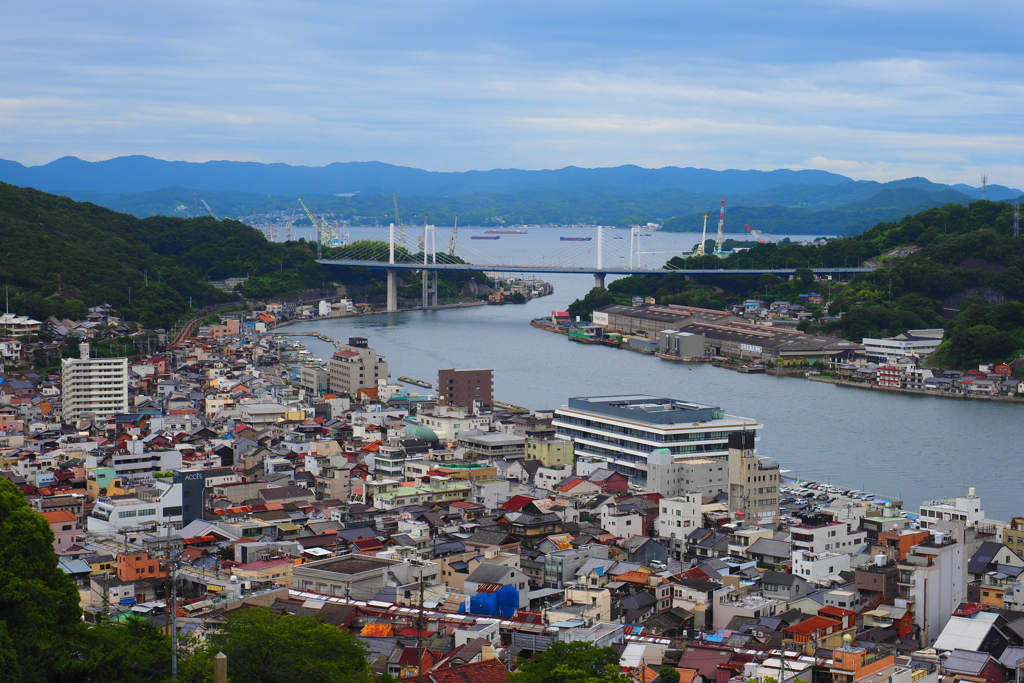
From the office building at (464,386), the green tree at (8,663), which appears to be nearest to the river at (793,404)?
the office building at (464,386)

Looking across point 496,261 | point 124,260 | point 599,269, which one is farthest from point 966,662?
point 496,261

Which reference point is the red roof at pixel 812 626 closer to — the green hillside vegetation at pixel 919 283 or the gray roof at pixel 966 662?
the gray roof at pixel 966 662

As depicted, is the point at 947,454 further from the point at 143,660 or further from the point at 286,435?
the point at 143,660

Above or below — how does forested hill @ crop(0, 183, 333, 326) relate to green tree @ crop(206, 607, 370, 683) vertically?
above

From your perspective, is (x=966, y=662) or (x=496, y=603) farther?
(x=496, y=603)

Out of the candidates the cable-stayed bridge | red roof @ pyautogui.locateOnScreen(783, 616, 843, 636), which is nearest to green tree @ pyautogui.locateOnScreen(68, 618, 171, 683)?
red roof @ pyautogui.locateOnScreen(783, 616, 843, 636)

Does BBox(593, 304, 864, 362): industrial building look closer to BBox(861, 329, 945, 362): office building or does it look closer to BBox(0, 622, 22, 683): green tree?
BBox(861, 329, 945, 362): office building

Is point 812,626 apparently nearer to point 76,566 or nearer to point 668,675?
point 668,675
